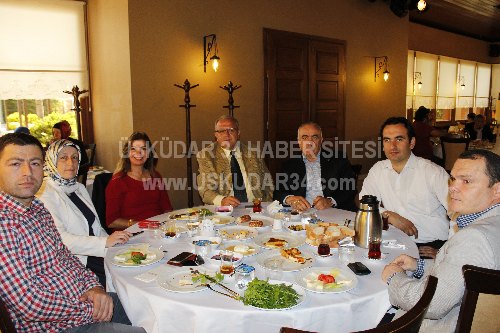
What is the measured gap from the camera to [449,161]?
7129 mm

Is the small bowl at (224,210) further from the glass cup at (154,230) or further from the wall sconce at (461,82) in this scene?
the wall sconce at (461,82)

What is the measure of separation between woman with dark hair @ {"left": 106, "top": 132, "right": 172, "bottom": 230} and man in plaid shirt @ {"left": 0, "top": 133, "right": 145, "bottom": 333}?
1097 millimetres

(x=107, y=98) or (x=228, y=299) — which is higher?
(x=107, y=98)

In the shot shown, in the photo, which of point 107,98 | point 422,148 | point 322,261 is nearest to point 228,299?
point 322,261

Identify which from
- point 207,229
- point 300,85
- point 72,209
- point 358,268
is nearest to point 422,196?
point 358,268

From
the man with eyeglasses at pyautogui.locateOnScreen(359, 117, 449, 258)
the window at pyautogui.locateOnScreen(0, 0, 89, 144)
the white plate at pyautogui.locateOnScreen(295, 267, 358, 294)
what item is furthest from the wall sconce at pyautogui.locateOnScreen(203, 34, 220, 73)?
the white plate at pyautogui.locateOnScreen(295, 267, 358, 294)

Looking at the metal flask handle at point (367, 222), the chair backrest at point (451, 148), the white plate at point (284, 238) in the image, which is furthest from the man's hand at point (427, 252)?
the chair backrest at point (451, 148)

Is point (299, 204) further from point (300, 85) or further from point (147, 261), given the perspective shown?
point (300, 85)

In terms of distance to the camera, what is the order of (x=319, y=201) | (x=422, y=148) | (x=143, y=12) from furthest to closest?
(x=422, y=148), (x=143, y=12), (x=319, y=201)

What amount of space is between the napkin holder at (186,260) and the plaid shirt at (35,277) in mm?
395

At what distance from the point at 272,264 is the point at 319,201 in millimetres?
1183

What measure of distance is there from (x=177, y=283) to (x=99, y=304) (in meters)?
0.39

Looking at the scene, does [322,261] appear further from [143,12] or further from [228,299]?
[143,12]

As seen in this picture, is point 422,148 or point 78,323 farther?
point 422,148
